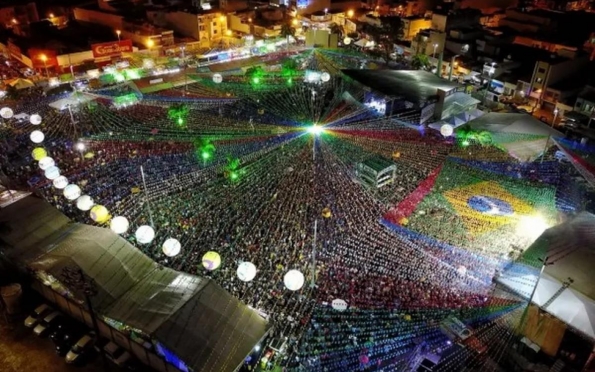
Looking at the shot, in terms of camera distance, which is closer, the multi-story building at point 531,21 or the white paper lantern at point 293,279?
the white paper lantern at point 293,279

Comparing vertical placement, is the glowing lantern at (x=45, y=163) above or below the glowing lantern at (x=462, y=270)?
above

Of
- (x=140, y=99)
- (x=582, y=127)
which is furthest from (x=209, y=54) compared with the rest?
(x=582, y=127)

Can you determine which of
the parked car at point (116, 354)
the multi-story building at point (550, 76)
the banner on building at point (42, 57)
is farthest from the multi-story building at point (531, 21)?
the parked car at point (116, 354)

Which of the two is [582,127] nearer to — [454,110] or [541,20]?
[454,110]

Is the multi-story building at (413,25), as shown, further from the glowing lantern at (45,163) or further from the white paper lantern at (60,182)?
the white paper lantern at (60,182)

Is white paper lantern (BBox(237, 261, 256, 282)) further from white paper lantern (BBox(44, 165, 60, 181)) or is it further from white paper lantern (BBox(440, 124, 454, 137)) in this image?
white paper lantern (BBox(440, 124, 454, 137))

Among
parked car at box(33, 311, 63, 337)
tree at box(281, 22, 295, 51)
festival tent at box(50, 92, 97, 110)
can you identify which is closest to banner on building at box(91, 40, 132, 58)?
festival tent at box(50, 92, 97, 110)
